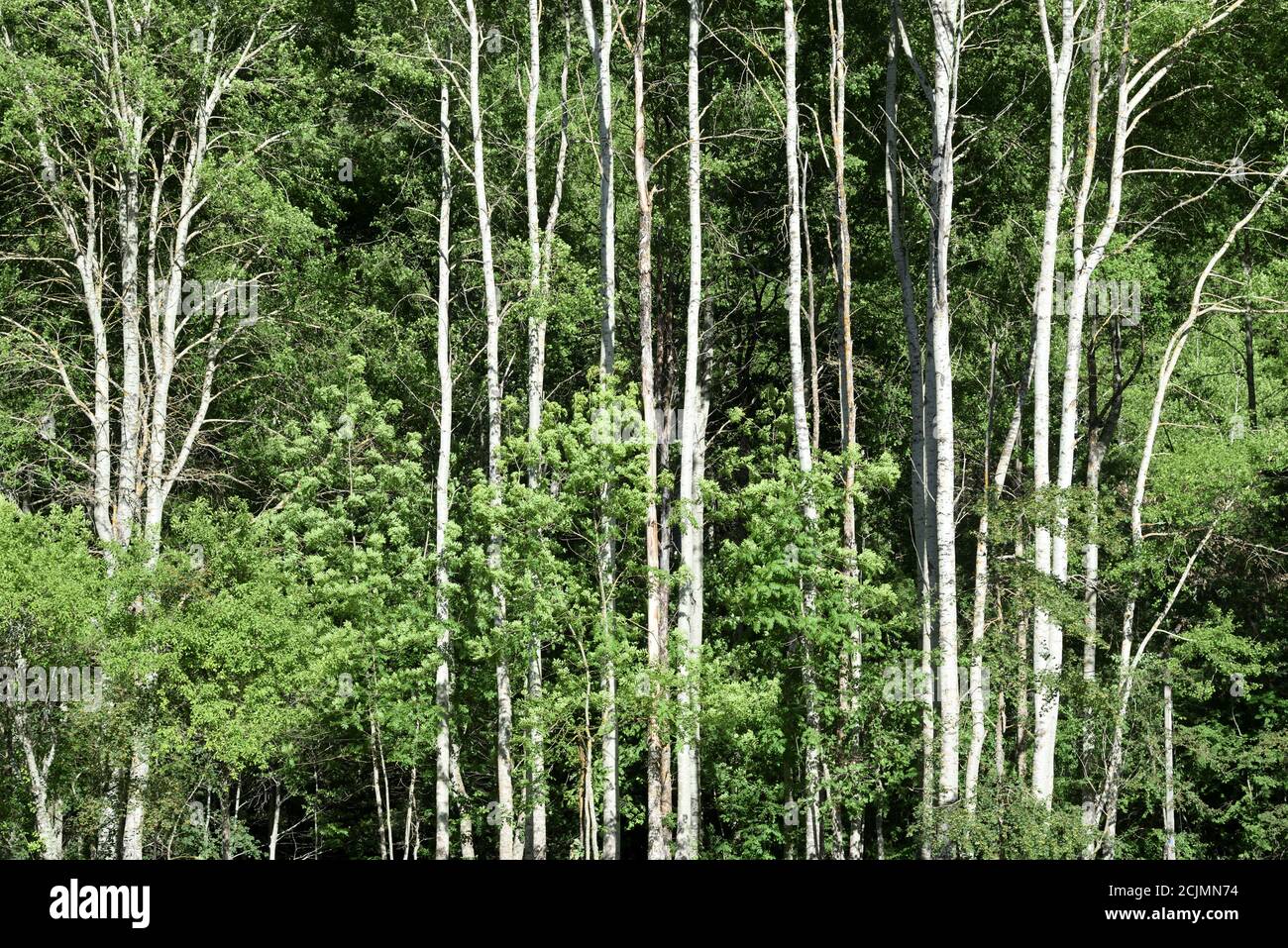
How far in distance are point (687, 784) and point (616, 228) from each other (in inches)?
437

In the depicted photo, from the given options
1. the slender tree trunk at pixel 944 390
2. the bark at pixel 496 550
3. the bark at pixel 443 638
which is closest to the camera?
the slender tree trunk at pixel 944 390

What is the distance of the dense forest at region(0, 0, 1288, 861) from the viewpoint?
60.3 feet

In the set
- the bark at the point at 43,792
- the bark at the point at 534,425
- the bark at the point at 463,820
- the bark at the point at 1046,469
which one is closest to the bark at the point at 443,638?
the bark at the point at 463,820

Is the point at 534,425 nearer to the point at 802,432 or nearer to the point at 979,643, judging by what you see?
the point at 802,432

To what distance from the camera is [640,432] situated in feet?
61.2

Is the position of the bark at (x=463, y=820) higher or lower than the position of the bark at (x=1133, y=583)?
lower

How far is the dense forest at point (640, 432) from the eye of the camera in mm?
18375

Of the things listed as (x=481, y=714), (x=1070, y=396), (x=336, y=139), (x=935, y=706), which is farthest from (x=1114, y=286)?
(x=336, y=139)

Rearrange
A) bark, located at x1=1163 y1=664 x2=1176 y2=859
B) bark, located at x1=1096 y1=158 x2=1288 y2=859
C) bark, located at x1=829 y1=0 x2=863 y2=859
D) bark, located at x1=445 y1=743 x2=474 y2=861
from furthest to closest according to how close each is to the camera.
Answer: bark, located at x1=445 y1=743 x2=474 y2=861, bark, located at x1=1163 y1=664 x2=1176 y2=859, bark, located at x1=829 y1=0 x2=863 y2=859, bark, located at x1=1096 y1=158 x2=1288 y2=859

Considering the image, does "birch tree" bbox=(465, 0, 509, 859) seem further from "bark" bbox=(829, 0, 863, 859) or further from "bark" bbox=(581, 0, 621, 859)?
"bark" bbox=(829, 0, 863, 859)

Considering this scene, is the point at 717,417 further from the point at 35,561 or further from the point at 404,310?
the point at 35,561

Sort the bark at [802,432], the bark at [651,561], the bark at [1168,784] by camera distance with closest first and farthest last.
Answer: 1. the bark at [651,561]
2. the bark at [802,432]
3. the bark at [1168,784]

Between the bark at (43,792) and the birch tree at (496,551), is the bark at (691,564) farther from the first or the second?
the bark at (43,792)

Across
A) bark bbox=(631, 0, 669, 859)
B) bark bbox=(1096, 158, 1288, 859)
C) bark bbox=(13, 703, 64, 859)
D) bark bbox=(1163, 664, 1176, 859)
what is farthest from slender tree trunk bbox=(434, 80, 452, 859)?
bark bbox=(1163, 664, 1176, 859)
